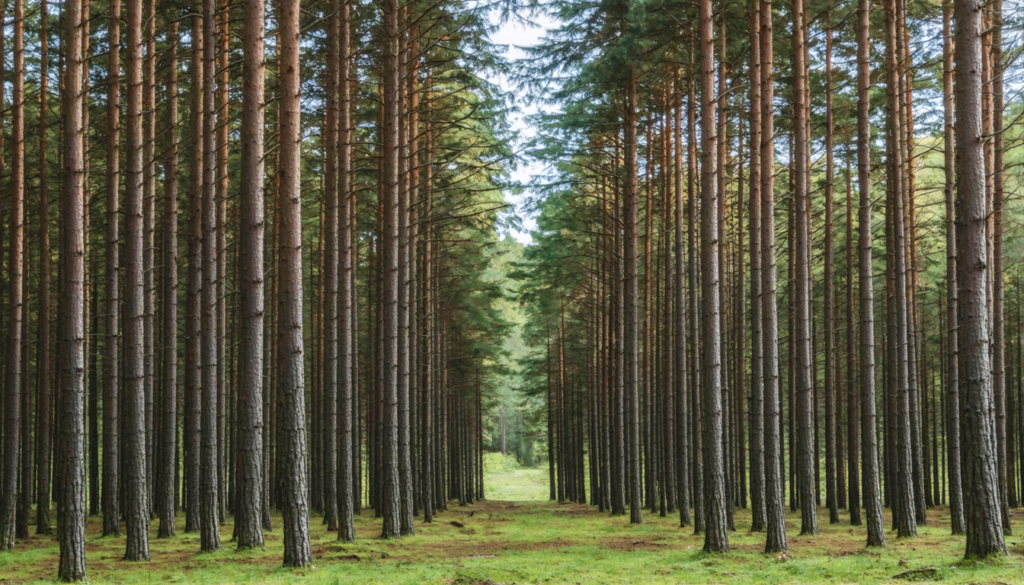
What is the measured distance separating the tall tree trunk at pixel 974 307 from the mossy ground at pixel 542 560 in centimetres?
56

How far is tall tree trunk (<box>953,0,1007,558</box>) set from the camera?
911 cm

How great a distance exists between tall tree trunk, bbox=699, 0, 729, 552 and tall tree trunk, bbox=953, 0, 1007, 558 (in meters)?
3.80

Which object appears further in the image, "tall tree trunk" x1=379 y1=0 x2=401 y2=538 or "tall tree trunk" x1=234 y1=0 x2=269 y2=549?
"tall tree trunk" x1=379 y1=0 x2=401 y2=538

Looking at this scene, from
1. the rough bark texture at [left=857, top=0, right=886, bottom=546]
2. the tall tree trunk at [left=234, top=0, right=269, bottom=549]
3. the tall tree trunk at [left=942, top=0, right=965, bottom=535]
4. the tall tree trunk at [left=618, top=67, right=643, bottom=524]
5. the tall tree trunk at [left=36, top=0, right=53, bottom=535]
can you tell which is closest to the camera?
the tall tree trunk at [left=234, top=0, right=269, bottom=549]

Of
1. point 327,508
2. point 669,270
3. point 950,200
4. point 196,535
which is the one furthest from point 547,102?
point 196,535

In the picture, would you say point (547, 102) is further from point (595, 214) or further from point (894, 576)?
point (894, 576)

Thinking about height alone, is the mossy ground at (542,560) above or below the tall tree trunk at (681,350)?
below

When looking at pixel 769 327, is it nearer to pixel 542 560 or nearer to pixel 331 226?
pixel 542 560

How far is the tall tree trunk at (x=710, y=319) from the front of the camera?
12445mm

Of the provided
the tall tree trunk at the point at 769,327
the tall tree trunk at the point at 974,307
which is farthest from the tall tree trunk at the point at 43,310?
the tall tree trunk at the point at 974,307

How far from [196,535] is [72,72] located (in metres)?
9.77

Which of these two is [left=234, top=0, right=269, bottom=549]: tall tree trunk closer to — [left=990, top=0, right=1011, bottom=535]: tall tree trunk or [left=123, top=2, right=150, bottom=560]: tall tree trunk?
[left=123, top=2, right=150, bottom=560]: tall tree trunk

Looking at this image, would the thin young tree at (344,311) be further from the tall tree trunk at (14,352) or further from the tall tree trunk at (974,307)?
the tall tree trunk at (974,307)

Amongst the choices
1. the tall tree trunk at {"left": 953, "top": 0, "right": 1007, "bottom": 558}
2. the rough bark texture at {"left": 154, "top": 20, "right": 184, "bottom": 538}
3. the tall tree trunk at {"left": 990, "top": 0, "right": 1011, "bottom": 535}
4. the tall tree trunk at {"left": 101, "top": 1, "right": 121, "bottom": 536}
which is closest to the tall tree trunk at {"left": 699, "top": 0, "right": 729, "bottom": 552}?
the tall tree trunk at {"left": 953, "top": 0, "right": 1007, "bottom": 558}
